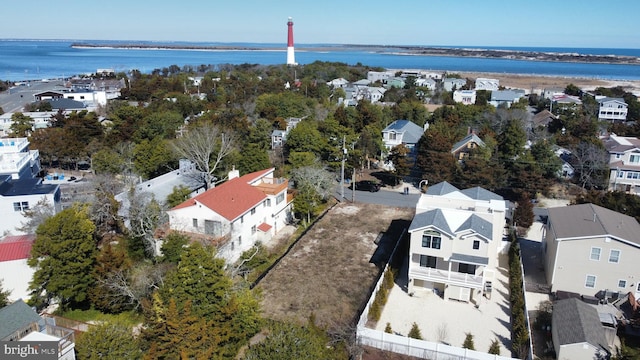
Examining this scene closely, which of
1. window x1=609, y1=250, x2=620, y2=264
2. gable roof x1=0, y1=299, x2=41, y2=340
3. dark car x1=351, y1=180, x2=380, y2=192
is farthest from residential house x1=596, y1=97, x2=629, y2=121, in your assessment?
gable roof x1=0, y1=299, x2=41, y2=340

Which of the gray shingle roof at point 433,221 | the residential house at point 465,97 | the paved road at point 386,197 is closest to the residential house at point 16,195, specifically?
the paved road at point 386,197

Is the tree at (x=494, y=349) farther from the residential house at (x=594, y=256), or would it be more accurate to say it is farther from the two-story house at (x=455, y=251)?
the residential house at (x=594, y=256)

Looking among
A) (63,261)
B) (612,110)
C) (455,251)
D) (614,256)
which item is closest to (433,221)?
(455,251)

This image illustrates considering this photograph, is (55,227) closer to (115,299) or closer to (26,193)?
(115,299)

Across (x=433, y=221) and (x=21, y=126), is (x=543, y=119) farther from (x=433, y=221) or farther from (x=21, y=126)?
(x=21, y=126)

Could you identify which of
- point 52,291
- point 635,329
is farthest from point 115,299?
point 635,329

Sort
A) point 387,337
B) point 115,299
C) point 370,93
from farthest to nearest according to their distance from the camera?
1. point 370,93
2. point 115,299
3. point 387,337
